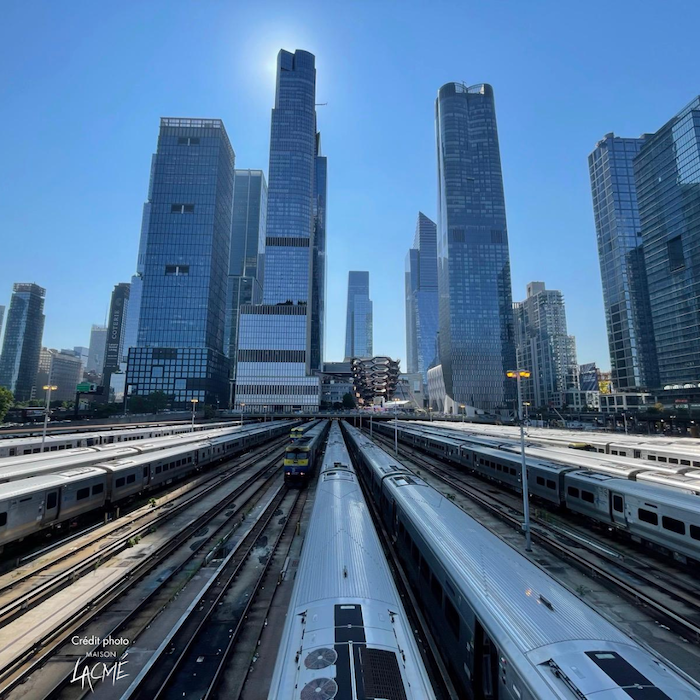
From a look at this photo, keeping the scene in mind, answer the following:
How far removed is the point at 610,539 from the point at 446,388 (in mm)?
137072

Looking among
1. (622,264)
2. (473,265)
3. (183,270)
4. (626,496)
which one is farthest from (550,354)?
(626,496)

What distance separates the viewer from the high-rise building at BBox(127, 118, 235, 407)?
14112 cm

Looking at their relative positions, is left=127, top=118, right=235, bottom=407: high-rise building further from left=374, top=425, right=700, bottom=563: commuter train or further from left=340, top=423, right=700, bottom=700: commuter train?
left=340, top=423, right=700, bottom=700: commuter train

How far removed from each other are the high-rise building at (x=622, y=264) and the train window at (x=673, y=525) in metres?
134

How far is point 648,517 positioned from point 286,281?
163815 mm

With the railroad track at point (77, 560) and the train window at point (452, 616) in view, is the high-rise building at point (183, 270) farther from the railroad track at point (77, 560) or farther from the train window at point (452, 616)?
the train window at point (452, 616)

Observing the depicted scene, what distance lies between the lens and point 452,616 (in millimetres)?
8367

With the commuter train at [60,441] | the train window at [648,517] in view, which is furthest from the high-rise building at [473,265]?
the train window at [648,517]

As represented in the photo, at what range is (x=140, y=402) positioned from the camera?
359 ft

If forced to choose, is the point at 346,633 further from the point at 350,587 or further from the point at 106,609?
the point at 106,609

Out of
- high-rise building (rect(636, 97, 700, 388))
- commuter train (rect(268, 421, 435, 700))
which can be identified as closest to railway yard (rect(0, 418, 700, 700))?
commuter train (rect(268, 421, 435, 700))

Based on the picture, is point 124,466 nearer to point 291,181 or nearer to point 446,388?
point 446,388

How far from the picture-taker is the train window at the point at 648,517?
1480 centimetres

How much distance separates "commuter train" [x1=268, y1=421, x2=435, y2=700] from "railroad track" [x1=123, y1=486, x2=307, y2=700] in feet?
11.1
